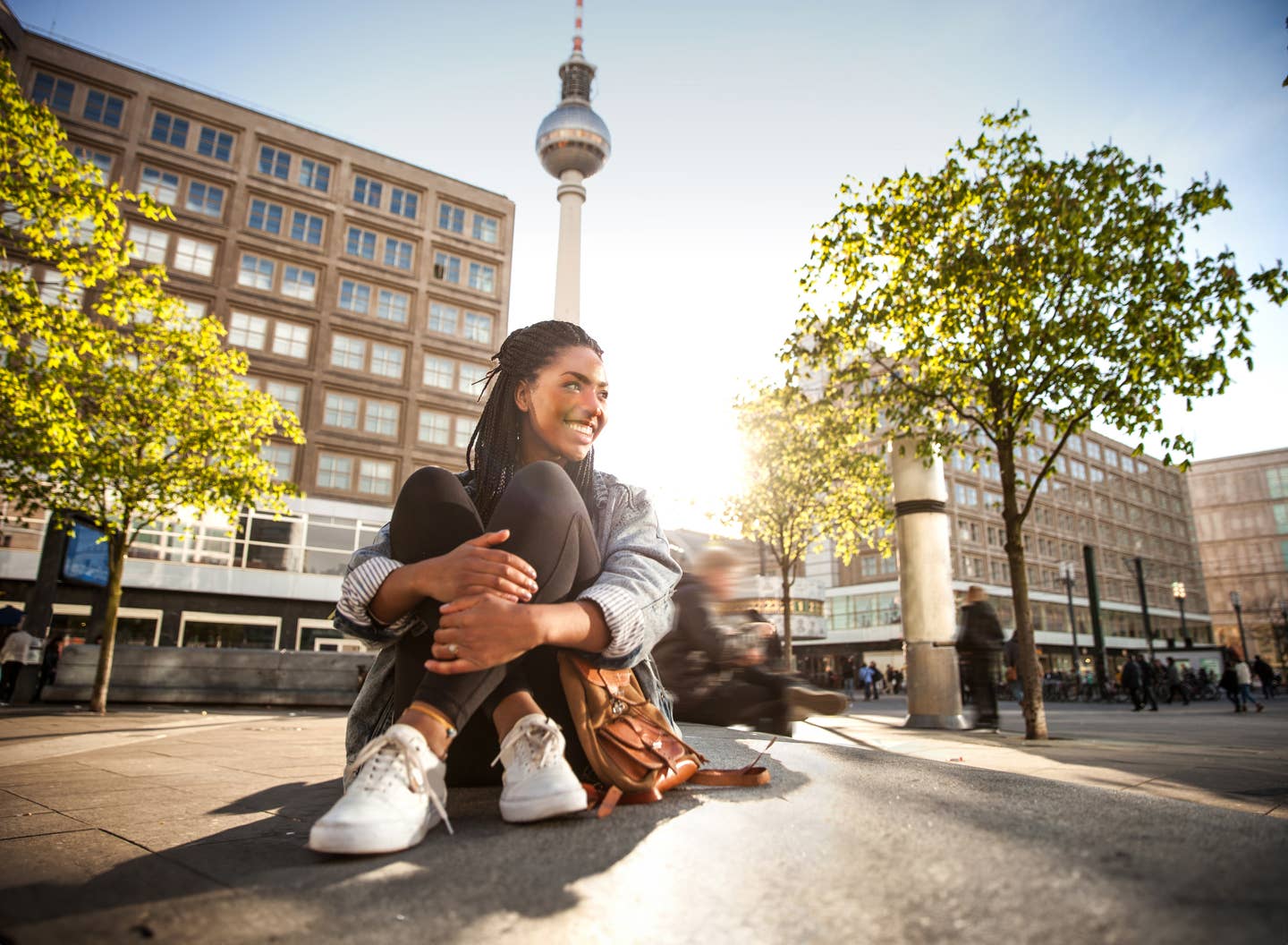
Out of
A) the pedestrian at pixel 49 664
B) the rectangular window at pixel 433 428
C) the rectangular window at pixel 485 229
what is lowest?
the pedestrian at pixel 49 664

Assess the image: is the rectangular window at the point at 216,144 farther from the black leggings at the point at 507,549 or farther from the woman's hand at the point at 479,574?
the woman's hand at the point at 479,574

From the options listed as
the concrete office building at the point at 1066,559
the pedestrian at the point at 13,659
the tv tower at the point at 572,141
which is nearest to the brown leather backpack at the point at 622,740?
the pedestrian at the point at 13,659

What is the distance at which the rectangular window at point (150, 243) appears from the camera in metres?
28.7

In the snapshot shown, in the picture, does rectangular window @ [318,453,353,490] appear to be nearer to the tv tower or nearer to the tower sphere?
the tv tower

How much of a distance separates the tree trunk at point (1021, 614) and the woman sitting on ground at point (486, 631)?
7924 mm

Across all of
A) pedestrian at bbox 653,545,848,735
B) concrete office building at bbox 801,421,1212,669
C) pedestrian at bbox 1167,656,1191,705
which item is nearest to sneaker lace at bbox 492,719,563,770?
pedestrian at bbox 653,545,848,735

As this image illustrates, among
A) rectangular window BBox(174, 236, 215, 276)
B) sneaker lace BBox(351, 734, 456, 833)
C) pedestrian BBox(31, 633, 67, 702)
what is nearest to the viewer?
sneaker lace BBox(351, 734, 456, 833)

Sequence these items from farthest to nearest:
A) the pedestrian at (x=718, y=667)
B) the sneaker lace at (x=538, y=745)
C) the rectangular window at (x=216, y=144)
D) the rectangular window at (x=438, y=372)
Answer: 1. the rectangular window at (x=438, y=372)
2. the rectangular window at (x=216, y=144)
3. the pedestrian at (x=718, y=667)
4. the sneaker lace at (x=538, y=745)

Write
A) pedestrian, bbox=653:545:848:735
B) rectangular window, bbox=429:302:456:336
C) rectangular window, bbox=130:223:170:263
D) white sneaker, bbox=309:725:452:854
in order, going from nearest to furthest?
white sneaker, bbox=309:725:452:854 → pedestrian, bbox=653:545:848:735 → rectangular window, bbox=130:223:170:263 → rectangular window, bbox=429:302:456:336

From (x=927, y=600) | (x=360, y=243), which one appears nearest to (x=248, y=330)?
(x=360, y=243)

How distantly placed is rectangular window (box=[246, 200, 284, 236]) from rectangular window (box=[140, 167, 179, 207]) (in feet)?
9.11

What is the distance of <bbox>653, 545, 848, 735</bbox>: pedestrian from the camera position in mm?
5062

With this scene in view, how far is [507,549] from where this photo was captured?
1773mm

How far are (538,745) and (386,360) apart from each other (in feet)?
111
